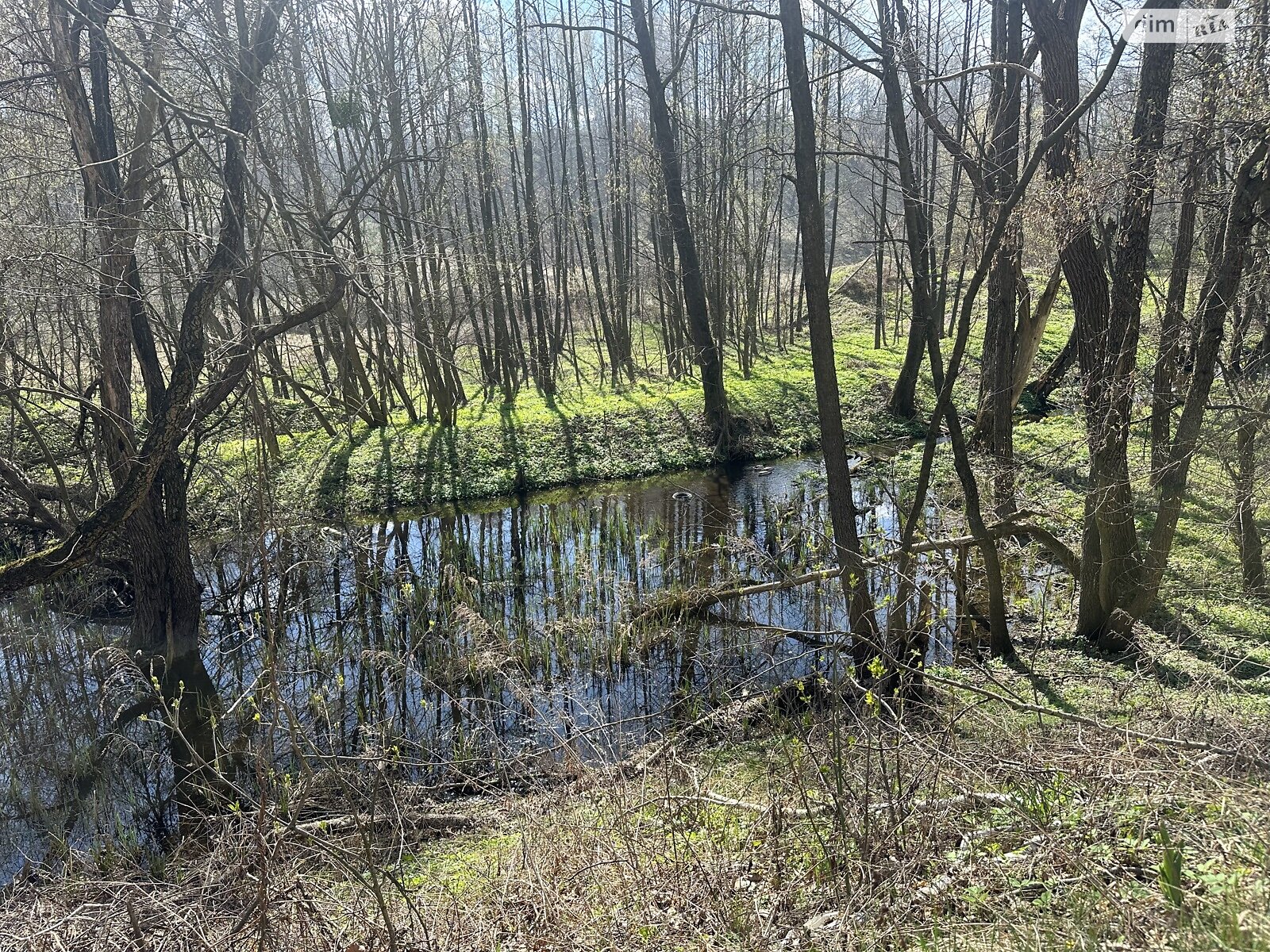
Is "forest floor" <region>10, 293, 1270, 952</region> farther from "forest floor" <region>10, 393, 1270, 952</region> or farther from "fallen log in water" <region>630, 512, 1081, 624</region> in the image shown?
"fallen log in water" <region>630, 512, 1081, 624</region>

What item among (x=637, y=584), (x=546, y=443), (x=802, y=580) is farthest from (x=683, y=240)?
(x=802, y=580)

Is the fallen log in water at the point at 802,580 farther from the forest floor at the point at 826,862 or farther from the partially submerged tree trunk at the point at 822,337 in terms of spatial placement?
the forest floor at the point at 826,862

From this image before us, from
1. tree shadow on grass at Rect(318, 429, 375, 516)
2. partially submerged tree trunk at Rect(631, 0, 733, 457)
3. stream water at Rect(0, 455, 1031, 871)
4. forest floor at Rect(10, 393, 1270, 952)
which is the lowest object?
stream water at Rect(0, 455, 1031, 871)

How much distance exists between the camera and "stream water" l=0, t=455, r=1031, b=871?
6188mm

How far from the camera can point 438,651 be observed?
26.7 feet

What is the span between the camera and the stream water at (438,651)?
619 cm

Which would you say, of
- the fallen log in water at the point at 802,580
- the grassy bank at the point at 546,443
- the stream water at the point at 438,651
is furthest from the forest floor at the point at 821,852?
the grassy bank at the point at 546,443

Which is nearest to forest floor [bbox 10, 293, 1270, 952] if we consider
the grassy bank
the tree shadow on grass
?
the tree shadow on grass

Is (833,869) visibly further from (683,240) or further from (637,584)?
(683,240)

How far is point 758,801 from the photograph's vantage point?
478 centimetres

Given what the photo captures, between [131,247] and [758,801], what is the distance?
708 cm

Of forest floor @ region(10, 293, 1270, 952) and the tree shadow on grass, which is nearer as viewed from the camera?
forest floor @ region(10, 293, 1270, 952)

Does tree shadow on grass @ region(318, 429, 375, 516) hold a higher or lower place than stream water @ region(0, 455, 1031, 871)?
higher

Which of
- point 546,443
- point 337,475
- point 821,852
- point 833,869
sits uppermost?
point 546,443
